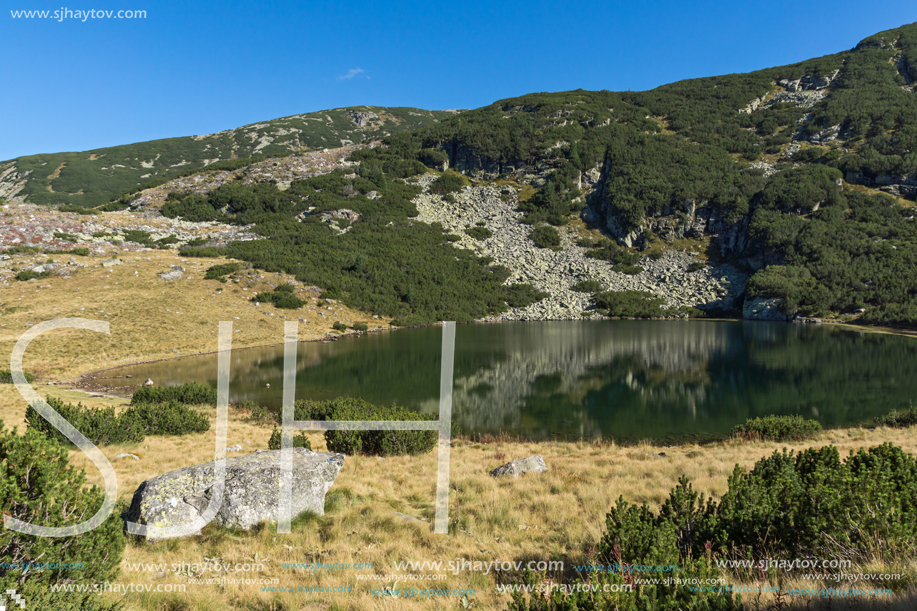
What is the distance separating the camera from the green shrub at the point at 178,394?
60.2ft

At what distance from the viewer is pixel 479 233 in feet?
262

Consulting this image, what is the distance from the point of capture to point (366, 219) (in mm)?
74438

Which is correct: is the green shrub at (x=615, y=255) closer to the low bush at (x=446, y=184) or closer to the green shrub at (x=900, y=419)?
the low bush at (x=446, y=184)

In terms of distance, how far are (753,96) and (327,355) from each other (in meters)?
124

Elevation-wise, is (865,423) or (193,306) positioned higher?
(193,306)

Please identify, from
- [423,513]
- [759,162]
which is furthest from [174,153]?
[759,162]

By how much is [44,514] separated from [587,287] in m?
71.1

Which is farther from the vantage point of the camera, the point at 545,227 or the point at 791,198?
the point at 545,227

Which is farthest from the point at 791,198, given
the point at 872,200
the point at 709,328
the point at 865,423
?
the point at 865,423

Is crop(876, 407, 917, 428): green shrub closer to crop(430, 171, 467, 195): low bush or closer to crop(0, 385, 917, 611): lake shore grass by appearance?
crop(0, 385, 917, 611): lake shore grass

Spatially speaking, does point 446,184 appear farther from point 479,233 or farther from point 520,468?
point 520,468

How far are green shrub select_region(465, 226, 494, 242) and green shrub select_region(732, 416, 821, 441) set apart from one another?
218 ft

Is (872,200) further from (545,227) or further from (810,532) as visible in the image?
(810,532)

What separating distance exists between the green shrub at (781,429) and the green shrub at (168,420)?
2004 cm
